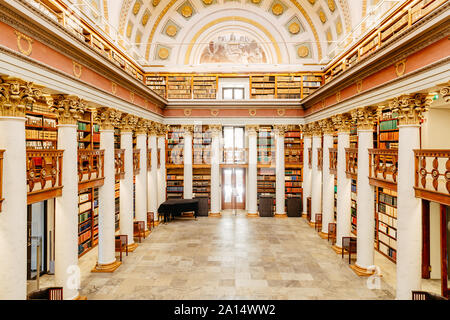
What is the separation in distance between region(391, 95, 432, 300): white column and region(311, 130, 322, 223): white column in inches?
260

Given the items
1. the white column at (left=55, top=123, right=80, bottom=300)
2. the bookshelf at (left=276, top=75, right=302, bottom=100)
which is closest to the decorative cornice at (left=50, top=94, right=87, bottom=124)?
the white column at (left=55, top=123, right=80, bottom=300)

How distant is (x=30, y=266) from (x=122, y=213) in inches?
109

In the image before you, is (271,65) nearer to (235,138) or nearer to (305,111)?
(305,111)

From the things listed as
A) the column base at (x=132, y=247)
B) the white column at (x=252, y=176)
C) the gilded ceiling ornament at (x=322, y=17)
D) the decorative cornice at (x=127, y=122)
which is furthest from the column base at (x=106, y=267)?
the gilded ceiling ornament at (x=322, y=17)

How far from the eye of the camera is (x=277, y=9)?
44.6 ft

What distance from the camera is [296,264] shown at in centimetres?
813

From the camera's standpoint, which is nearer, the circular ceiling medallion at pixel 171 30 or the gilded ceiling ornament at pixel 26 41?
the gilded ceiling ornament at pixel 26 41

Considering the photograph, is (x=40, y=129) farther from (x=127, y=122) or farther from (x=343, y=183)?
(x=343, y=183)

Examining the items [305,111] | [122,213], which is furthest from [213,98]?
[122,213]

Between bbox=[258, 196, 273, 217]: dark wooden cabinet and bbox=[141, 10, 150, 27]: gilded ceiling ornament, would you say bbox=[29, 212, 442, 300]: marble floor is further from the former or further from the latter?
bbox=[141, 10, 150, 27]: gilded ceiling ornament

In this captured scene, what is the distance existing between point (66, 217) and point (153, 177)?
6682 millimetres

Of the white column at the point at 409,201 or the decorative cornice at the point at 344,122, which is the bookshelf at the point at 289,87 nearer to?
the decorative cornice at the point at 344,122

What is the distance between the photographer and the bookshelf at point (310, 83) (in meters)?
13.5

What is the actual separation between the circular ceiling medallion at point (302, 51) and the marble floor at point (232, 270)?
8.48 meters
